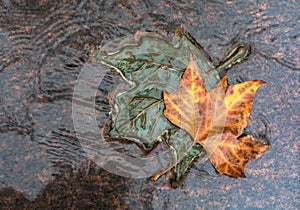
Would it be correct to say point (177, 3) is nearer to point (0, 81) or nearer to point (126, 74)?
point (126, 74)

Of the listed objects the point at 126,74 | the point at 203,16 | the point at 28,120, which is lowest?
the point at 28,120

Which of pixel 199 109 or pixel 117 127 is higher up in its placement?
pixel 199 109

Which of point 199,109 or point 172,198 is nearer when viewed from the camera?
point 199,109

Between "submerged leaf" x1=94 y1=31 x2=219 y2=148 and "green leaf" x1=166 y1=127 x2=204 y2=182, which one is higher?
"submerged leaf" x1=94 y1=31 x2=219 y2=148

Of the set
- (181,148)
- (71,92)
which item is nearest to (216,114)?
(181,148)

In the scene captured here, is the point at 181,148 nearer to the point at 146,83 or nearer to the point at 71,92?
the point at 146,83

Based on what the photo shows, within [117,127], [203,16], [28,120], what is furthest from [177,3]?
[28,120]
